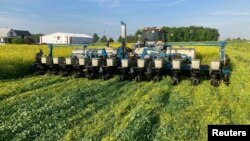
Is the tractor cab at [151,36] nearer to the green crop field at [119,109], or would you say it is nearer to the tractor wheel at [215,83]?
the green crop field at [119,109]

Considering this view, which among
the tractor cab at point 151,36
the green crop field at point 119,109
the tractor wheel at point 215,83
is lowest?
the green crop field at point 119,109

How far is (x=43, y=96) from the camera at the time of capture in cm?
1292

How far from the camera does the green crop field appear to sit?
848cm

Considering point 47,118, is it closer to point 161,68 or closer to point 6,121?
point 6,121

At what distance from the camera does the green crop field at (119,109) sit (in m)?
8.48

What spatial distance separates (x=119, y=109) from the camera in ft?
34.6

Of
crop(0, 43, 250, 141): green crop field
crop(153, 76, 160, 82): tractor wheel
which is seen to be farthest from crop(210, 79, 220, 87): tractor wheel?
crop(153, 76, 160, 82): tractor wheel

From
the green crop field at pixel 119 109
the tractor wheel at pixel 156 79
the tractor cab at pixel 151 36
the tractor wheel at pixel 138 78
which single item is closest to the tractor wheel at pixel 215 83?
the green crop field at pixel 119 109

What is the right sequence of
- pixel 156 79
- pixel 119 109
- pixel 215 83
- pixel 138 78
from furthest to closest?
pixel 138 78
pixel 156 79
pixel 215 83
pixel 119 109

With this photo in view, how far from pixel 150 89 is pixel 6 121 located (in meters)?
6.60

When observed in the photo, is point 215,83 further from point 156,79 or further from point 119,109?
point 119,109

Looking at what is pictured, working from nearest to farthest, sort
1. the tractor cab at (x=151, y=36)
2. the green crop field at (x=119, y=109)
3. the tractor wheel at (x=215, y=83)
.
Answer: the green crop field at (x=119, y=109) → the tractor wheel at (x=215, y=83) → the tractor cab at (x=151, y=36)

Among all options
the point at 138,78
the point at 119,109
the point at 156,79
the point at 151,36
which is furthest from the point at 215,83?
the point at 151,36

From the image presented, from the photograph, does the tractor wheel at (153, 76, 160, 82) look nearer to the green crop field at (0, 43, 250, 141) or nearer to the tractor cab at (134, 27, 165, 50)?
the green crop field at (0, 43, 250, 141)
